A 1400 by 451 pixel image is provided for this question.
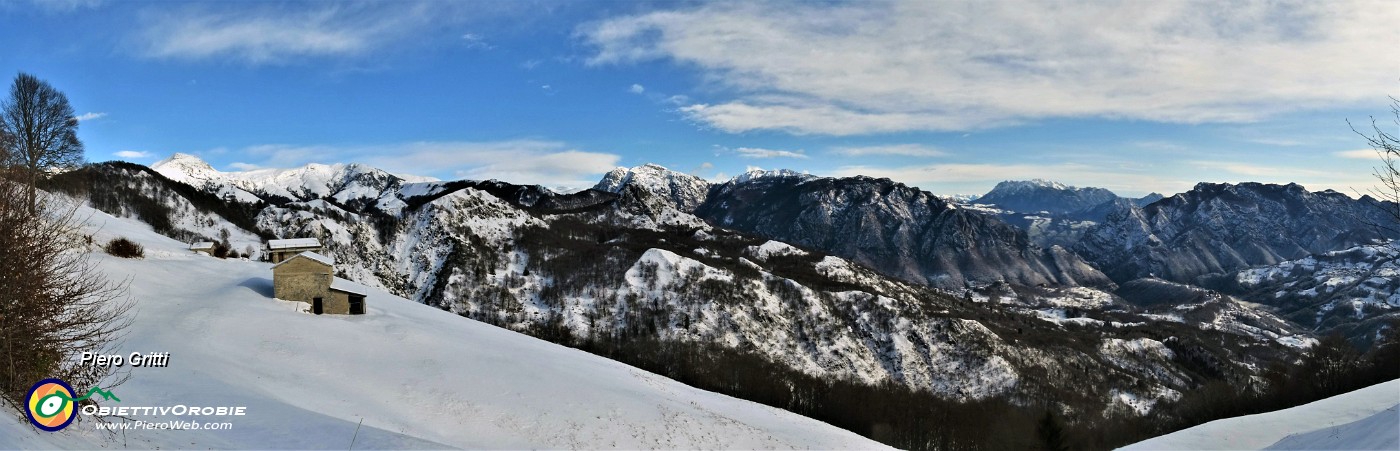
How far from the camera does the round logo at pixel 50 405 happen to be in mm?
16141

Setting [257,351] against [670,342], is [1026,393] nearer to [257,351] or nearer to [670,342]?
[670,342]

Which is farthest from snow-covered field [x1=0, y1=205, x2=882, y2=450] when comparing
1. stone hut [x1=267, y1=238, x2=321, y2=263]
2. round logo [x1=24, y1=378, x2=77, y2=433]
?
stone hut [x1=267, y1=238, x2=321, y2=263]

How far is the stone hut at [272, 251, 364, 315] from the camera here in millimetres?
54875

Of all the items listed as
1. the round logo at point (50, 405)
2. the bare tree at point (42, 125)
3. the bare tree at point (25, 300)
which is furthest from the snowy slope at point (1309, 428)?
the bare tree at point (42, 125)

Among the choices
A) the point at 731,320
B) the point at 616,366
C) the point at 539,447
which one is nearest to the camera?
the point at 539,447

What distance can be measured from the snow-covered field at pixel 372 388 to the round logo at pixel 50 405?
469 millimetres

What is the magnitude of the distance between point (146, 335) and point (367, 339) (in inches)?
512

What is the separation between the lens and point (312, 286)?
55812mm

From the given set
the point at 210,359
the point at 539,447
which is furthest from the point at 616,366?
the point at 210,359

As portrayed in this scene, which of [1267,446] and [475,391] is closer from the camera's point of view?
[1267,446]

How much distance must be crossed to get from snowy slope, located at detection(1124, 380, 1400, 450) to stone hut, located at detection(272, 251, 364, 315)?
61334 mm

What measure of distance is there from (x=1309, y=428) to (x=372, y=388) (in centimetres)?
4950

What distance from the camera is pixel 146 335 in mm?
36625

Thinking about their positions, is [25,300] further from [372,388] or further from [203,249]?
[203,249]
